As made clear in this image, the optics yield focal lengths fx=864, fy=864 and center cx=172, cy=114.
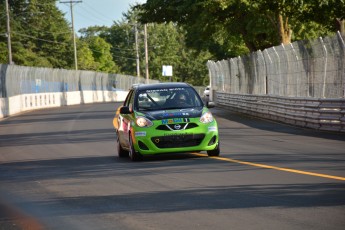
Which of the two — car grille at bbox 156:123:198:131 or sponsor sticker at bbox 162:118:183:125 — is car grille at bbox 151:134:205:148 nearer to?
car grille at bbox 156:123:198:131

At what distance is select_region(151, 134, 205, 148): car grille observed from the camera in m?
15.0

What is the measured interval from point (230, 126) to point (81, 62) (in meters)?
116

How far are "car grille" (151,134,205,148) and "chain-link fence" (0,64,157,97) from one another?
109 ft

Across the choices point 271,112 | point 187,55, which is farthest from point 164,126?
point 187,55

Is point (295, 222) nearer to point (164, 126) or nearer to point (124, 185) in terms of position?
point (124, 185)

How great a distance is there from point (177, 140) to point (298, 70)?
509 inches

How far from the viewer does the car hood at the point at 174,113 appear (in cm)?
1523

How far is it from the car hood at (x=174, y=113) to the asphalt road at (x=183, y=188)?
2.61ft

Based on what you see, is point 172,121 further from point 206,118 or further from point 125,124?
point 125,124

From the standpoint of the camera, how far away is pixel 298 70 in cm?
2722

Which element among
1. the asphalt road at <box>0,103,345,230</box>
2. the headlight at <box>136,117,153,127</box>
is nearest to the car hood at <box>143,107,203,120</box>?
the headlight at <box>136,117,153,127</box>

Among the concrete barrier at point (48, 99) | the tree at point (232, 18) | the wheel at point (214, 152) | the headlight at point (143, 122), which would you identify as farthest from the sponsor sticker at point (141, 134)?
the concrete barrier at point (48, 99)

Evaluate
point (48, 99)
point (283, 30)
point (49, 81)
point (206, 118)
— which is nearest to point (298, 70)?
point (206, 118)

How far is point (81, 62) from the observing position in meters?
142
